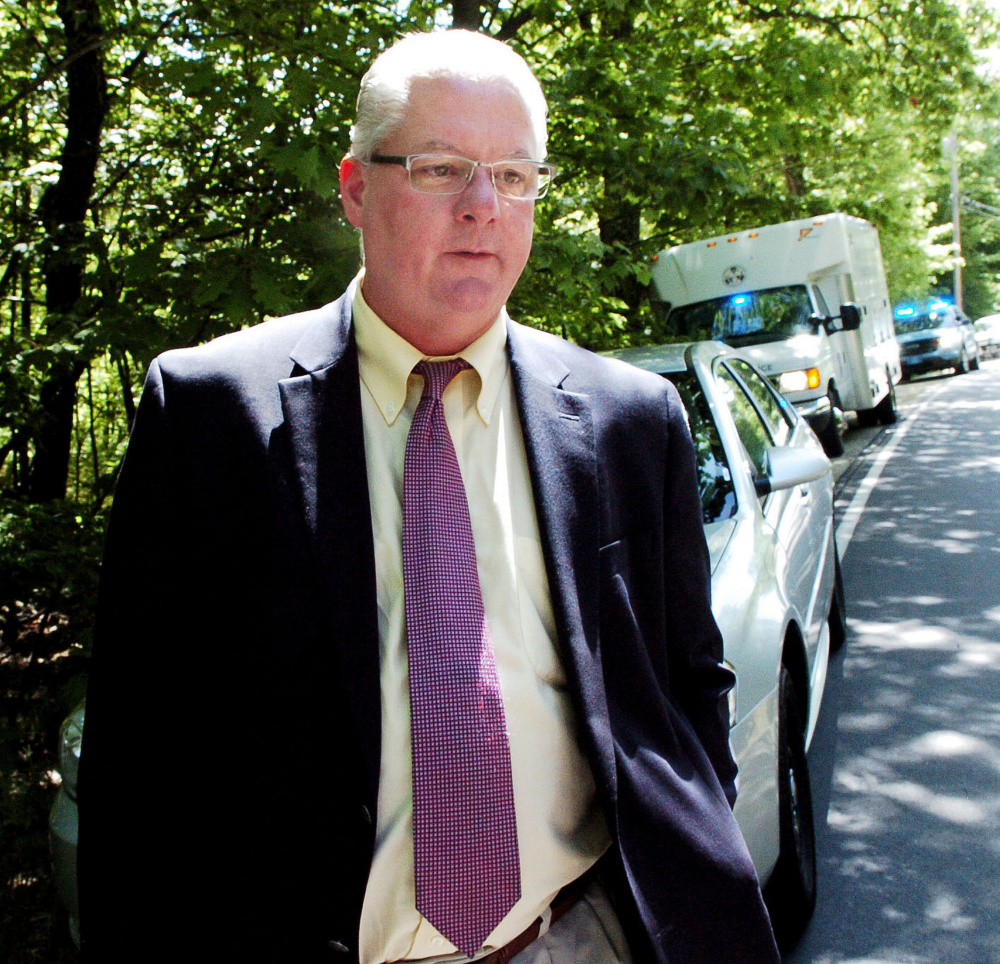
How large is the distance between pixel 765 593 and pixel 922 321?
28322 millimetres

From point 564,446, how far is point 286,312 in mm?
2962

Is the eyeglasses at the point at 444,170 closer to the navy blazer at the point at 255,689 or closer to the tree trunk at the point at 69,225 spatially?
the navy blazer at the point at 255,689

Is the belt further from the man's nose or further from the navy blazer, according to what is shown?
the man's nose

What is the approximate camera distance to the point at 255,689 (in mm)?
1443

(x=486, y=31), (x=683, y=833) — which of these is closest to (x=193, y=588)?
(x=683, y=833)

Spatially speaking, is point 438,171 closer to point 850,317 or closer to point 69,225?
point 69,225

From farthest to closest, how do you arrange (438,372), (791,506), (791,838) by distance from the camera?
1. (791,506)
2. (791,838)
3. (438,372)

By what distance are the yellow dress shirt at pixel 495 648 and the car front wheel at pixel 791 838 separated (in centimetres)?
202

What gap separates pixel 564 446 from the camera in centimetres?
169

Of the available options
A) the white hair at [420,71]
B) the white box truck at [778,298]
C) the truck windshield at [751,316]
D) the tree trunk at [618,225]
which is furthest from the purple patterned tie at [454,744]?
the truck windshield at [751,316]

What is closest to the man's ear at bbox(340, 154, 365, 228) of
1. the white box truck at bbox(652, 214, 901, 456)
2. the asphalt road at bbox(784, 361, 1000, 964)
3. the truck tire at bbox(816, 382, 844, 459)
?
the asphalt road at bbox(784, 361, 1000, 964)

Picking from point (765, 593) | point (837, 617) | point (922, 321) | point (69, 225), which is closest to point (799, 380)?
point (837, 617)

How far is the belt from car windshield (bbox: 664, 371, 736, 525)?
86.5 inches

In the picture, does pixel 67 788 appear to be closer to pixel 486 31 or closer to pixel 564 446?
pixel 564 446
